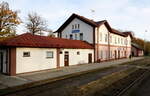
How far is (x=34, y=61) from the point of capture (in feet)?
59.6

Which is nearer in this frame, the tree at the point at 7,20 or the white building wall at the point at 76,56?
the white building wall at the point at 76,56

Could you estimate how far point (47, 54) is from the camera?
20.1m

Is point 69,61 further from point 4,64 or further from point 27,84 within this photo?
point 27,84

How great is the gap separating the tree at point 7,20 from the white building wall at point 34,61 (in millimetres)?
18045

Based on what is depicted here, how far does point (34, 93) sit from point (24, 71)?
797 centimetres

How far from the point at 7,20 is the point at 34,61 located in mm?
21935

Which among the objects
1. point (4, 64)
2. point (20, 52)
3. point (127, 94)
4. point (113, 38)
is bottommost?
point (127, 94)

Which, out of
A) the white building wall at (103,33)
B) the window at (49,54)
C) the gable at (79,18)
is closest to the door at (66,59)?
the window at (49,54)

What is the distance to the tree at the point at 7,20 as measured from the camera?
1382 inches

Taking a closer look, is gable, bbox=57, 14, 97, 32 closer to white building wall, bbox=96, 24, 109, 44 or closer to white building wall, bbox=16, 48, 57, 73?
white building wall, bbox=96, 24, 109, 44

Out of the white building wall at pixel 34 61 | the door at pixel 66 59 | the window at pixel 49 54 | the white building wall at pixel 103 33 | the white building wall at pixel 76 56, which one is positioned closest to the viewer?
the white building wall at pixel 34 61

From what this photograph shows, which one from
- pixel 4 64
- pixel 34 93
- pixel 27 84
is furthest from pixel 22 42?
pixel 34 93

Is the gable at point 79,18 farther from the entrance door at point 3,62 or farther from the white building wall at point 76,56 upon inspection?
the entrance door at point 3,62

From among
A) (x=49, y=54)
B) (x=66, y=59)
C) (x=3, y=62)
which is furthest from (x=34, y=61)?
(x=66, y=59)
